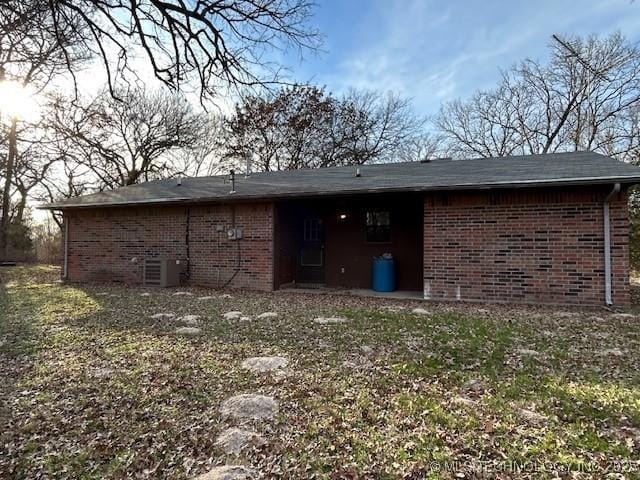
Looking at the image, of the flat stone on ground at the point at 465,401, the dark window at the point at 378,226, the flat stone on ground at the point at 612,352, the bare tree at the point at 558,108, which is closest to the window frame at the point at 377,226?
the dark window at the point at 378,226

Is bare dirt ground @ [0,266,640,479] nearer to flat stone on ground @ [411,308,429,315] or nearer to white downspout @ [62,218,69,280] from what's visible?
flat stone on ground @ [411,308,429,315]

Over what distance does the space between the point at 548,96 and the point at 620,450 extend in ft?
70.3

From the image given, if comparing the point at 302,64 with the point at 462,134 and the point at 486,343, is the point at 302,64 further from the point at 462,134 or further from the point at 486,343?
Answer: the point at 462,134

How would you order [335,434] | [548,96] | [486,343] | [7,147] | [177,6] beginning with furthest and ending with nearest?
[548,96] → [7,147] → [177,6] → [486,343] → [335,434]

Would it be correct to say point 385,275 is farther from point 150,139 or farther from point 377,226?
point 150,139

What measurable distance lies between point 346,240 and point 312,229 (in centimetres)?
107

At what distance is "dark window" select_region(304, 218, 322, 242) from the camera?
34.1 feet

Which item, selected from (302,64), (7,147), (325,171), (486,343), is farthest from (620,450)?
(7,147)

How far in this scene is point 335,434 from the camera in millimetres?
2439

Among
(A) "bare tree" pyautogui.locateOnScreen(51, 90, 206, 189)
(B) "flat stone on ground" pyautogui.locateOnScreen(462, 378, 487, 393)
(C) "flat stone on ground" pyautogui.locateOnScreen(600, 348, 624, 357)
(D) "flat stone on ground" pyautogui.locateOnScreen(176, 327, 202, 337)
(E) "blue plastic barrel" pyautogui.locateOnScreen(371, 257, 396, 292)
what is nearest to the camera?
(B) "flat stone on ground" pyautogui.locateOnScreen(462, 378, 487, 393)

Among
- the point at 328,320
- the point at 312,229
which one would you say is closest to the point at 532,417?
the point at 328,320

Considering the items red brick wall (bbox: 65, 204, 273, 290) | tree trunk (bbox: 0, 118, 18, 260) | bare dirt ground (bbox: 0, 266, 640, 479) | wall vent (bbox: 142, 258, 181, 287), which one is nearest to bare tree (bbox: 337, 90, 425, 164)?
red brick wall (bbox: 65, 204, 273, 290)

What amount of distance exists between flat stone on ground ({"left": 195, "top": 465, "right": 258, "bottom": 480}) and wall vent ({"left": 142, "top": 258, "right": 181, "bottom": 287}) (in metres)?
7.93

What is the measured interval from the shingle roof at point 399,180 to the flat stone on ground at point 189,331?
3.98 m
